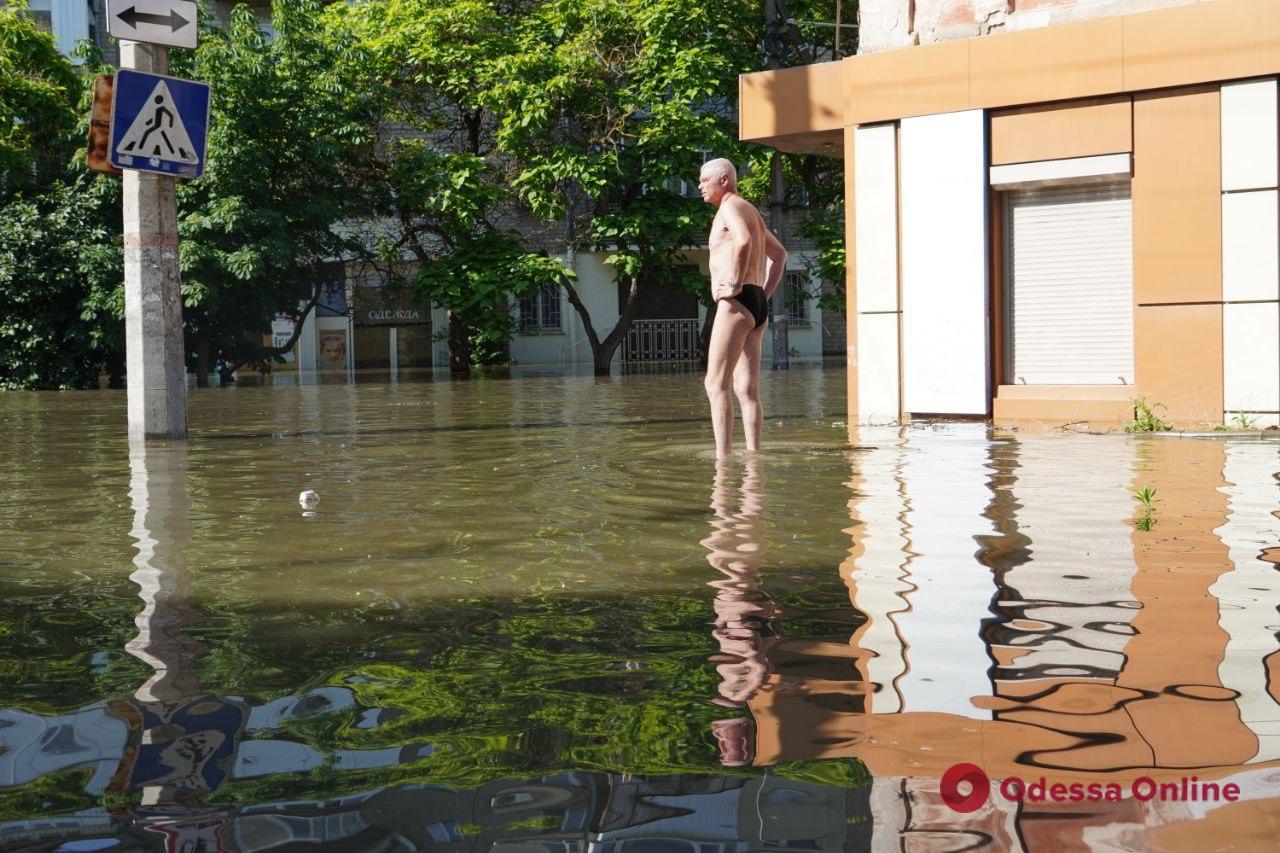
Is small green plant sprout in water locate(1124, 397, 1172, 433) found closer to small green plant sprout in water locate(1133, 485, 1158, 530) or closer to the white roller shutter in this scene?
the white roller shutter

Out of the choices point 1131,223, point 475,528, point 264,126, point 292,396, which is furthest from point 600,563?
point 264,126

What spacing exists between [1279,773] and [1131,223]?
1022 cm

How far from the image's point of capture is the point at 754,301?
9.15 m

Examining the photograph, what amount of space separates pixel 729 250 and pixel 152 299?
200 inches

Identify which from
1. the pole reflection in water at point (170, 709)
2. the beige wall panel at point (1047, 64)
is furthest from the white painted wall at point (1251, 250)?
the pole reflection in water at point (170, 709)

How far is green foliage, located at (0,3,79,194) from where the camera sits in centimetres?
2875

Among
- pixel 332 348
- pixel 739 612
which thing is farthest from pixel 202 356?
pixel 739 612

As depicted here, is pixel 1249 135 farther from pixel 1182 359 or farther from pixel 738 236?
pixel 738 236

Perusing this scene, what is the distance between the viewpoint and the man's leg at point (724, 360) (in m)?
9.01

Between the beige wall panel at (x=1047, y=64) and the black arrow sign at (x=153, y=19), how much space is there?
21.2 feet

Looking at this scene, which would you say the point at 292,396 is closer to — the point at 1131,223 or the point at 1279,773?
the point at 1131,223

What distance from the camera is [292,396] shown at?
71.3 ft

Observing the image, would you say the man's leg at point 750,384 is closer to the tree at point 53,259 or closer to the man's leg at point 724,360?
the man's leg at point 724,360

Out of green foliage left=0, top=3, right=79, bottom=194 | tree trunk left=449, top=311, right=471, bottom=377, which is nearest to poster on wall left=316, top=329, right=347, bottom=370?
tree trunk left=449, top=311, right=471, bottom=377
